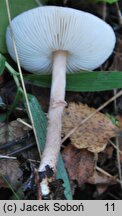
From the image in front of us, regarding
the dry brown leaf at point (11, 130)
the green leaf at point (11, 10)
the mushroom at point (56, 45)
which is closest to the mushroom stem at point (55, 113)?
the mushroom at point (56, 45)

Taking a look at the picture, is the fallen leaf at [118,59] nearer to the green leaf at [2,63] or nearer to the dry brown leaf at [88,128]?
the dry brown leaf at [88,128]

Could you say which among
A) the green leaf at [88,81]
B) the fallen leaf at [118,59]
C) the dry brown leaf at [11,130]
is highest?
the fallen leaf at [118,59]

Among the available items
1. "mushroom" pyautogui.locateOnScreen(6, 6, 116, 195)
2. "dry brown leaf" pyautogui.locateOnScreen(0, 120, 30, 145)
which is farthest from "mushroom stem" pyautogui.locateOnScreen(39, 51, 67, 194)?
"dry brown leaf" pyautogui.locateOnScreen(0, 120, 30, 145)

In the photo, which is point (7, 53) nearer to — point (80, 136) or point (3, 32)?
point (3, 32)

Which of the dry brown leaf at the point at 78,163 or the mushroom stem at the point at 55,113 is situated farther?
the dry brown leaf at the point at 78,163

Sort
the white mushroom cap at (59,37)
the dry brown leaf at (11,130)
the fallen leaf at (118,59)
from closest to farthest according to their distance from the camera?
the white mushroom cap at (59,37) < the dry brown leaf at (11,130) < the fallen leaf at (118,59)

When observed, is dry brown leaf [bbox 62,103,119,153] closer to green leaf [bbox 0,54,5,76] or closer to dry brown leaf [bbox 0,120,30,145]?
dry brown leaf [bbox 0,120,30,145]
